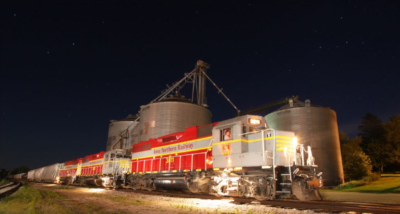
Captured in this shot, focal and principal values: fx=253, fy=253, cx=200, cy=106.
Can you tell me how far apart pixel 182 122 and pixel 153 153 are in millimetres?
18581

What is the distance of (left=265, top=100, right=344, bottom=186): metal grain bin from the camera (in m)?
30.2

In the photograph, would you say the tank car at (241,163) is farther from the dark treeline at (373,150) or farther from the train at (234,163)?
the dark treeline at (373,150)

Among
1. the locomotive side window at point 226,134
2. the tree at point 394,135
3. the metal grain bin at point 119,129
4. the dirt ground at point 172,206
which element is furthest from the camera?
the metal grain bin at point 119,129

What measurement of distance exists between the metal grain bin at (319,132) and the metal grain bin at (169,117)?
13.3 m

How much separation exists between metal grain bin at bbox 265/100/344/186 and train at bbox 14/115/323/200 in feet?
57.1

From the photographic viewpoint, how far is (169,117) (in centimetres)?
3856

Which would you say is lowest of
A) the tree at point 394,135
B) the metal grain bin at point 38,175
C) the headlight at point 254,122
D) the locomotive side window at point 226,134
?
the metal grain bin at point 38,175

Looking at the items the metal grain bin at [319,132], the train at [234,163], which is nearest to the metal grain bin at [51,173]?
the train at [234,163]

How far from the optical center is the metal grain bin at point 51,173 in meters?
48.1

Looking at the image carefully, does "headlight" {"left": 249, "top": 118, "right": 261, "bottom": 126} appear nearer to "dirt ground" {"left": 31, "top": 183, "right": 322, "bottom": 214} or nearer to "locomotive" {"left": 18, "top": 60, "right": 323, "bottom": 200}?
"locomotive" {"left": 18, "top": 60, "right": 323, "bottom": 200}

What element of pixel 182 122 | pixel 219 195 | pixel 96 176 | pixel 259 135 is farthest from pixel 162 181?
pixel 182 122

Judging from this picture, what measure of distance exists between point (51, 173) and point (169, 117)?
30.2 metres

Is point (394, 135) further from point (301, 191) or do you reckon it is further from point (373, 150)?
point (301, 191)

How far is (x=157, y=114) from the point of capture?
39.5 meters
